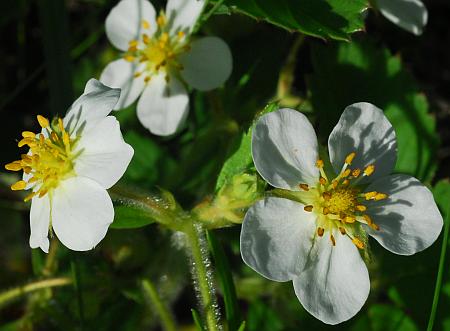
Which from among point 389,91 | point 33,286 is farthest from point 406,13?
point 33,286

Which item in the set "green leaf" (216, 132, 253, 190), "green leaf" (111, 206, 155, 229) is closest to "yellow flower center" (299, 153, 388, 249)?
"green leaf" (216, 132, 253, 190)

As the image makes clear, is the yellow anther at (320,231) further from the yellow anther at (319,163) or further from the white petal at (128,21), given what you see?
the white petal at (128,21)

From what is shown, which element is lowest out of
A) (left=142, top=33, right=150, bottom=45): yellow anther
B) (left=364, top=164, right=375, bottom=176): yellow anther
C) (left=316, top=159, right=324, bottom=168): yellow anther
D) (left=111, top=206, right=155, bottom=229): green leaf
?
(left=111, top=206, right=155, bottom=229): green leaf

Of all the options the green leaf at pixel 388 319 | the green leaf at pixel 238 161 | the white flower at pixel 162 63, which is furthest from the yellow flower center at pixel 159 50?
the green leaf at pixel 388 319

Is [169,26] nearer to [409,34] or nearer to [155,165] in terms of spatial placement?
[155,165]

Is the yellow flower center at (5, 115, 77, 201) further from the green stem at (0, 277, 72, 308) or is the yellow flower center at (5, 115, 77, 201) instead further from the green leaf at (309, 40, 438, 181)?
the green leaf at (309, 40, 438, 181)

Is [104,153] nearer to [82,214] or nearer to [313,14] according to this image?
[82,214]

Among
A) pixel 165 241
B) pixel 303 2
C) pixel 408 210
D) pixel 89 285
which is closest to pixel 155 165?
pixel 165 241
